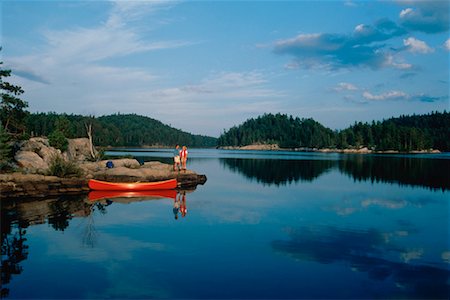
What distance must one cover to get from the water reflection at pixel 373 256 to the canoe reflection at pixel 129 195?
14.0m

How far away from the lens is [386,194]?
33125 mm

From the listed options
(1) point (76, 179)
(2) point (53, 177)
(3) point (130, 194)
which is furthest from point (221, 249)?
(2) point (53, 177)

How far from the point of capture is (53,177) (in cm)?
2994

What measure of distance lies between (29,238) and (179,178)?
2102 cm

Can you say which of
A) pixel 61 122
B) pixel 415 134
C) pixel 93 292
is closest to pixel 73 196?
pixel 93 292

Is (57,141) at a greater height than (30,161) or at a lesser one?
greater

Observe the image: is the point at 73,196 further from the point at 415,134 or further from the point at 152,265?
the point at 415,134

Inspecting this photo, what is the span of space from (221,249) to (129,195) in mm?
16709

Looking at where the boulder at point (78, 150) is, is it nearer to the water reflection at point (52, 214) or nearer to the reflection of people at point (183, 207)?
the water reflection at point (52, 214)

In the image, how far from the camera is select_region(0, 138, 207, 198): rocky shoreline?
91.1 feet

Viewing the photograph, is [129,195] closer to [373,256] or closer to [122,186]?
[122,186]

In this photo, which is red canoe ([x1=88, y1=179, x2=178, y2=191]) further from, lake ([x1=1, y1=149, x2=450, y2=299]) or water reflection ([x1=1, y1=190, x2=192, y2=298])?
lake ([x1=1, y1=149, x2=450, y2=299])

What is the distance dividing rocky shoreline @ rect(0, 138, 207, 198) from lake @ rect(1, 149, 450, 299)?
2446mm

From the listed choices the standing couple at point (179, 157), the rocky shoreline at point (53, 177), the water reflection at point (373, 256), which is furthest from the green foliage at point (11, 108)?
the water reflection at point (373, 256)
